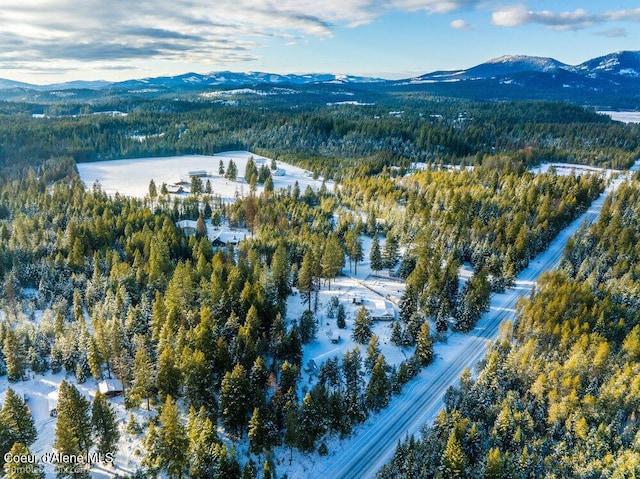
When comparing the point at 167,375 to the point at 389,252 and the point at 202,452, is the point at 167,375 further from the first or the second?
the point at 389,252

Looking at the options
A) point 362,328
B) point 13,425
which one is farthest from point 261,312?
point 13,425

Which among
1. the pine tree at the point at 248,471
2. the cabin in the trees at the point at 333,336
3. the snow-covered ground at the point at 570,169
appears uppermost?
the snow-covered ground at the point at 570,169

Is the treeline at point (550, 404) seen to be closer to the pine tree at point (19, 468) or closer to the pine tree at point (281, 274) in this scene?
the pine tree at point (19, 468)

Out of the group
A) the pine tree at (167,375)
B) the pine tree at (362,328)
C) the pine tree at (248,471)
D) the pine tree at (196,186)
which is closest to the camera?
the pine tree at (248,471)

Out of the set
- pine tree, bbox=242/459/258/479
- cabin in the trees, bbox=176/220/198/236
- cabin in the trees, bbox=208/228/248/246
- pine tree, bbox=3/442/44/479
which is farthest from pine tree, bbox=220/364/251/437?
cabin in the trees, bbox=176/220/198/236

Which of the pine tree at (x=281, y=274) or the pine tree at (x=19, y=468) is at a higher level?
the pine tree at (x=281, y=274)

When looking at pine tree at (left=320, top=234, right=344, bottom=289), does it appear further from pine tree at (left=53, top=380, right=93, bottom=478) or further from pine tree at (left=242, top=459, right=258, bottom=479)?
pine tree at (left=53, top=380, right=93, bottom=478)

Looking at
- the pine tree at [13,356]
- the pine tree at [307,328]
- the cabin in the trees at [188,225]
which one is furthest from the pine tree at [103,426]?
the cabin in the trees at [188,225]
